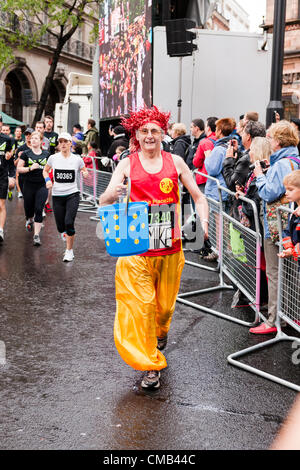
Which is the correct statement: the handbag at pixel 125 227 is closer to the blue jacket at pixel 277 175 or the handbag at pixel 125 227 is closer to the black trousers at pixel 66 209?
the blue jacket at pixel 277 175

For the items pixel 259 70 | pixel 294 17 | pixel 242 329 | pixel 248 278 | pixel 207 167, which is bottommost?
pixel 242 329

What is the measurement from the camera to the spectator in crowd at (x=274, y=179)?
196 inches

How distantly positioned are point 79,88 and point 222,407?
2049cm

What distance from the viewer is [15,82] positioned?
131 feet

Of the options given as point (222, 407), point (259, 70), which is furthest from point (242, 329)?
point (259, 70)

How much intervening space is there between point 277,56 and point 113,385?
5349mm

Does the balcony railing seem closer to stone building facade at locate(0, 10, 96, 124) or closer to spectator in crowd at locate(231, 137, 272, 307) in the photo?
stone building facade at locate(0, 10, 96, 124)

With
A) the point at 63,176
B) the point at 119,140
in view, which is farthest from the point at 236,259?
the point at 119,140

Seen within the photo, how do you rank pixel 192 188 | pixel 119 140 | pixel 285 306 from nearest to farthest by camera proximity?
1. pixel 192 188
2. pixel 285 306
3. pixel 119 140

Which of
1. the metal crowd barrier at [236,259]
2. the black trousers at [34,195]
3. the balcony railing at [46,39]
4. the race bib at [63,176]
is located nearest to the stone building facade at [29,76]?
the balcony railing at [46,39]

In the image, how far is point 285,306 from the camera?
193 inches

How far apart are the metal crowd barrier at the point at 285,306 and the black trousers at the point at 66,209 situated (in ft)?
13.7

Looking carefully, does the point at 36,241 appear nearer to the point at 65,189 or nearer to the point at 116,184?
the point at 65,189
